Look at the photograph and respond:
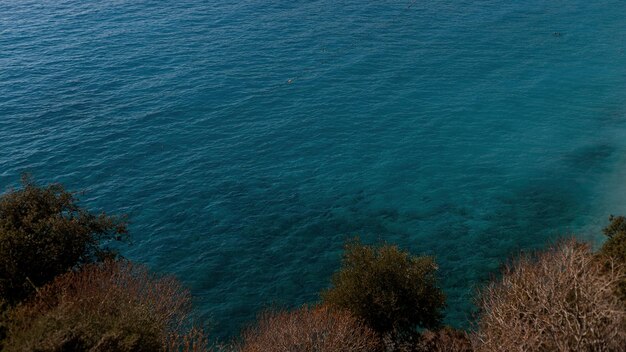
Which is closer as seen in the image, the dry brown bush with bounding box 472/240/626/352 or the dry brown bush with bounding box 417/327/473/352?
the dry brown bush with bounding box 472/240/626/352

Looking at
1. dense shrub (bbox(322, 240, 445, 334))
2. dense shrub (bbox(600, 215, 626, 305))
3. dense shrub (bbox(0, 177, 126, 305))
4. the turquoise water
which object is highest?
dense shrub (bbox(0, 177, 126, 305))

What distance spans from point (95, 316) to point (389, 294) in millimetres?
21656

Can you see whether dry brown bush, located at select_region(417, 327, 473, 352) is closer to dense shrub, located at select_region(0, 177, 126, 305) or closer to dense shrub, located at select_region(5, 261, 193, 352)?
dense shrub, located at select_region(5, 261, 193, 352)

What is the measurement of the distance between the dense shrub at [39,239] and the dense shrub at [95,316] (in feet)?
8.10

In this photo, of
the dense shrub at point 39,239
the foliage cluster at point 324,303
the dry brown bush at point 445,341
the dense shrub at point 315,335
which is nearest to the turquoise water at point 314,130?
the dry brown bush at point 445,341

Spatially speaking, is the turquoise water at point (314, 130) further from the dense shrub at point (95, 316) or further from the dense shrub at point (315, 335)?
the dense shrub at point (95, 316)

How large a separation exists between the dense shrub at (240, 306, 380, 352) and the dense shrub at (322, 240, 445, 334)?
5.29ft

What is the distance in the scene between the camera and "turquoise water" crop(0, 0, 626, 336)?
61.9 metres

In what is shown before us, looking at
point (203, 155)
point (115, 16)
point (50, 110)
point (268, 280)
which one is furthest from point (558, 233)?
point (115, 16)

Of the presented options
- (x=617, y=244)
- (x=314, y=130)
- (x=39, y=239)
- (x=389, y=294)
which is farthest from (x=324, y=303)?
(x=314, y=130)

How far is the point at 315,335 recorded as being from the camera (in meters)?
37.8

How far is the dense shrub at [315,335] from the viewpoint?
36.3 meters

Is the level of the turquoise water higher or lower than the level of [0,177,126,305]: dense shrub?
lower

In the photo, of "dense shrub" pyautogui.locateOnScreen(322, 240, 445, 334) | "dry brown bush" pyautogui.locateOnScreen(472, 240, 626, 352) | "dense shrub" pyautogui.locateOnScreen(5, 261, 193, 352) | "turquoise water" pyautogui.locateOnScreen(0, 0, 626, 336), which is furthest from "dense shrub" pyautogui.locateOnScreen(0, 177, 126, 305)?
"dry brown bush" pyautogui.locateOnScreen(472, 240, 626, 352)
